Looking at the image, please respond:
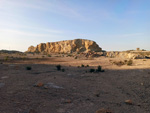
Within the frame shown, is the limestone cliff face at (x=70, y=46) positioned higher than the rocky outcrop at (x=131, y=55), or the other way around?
the limestone cliff face at (x=70, y=46)

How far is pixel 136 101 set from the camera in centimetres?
496

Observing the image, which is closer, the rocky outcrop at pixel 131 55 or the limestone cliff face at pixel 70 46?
the rocky outcrop at pixel 131 55

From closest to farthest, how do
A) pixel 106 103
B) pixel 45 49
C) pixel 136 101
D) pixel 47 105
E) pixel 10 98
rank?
1. pixel 47 105
2. pixel 10 98
3. pixel 106 103
4. pixel 136 101
5. pixel 45 49

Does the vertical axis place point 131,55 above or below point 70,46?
below

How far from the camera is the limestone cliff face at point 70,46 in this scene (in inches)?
2090

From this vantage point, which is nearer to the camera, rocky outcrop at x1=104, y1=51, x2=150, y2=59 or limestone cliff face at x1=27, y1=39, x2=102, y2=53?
rocky outcrop at x1=104, y1=51, x2=150, y2=59

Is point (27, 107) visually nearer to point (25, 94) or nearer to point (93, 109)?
point (25, 94)

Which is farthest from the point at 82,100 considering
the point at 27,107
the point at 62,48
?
the point at 62,48

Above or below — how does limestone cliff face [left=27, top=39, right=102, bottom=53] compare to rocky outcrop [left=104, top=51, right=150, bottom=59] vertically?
above

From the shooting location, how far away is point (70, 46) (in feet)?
184

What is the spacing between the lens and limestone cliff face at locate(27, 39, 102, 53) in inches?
2090

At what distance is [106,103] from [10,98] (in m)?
3.20

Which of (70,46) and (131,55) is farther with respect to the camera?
(70,46)

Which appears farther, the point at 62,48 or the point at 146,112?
the point at 62,48
